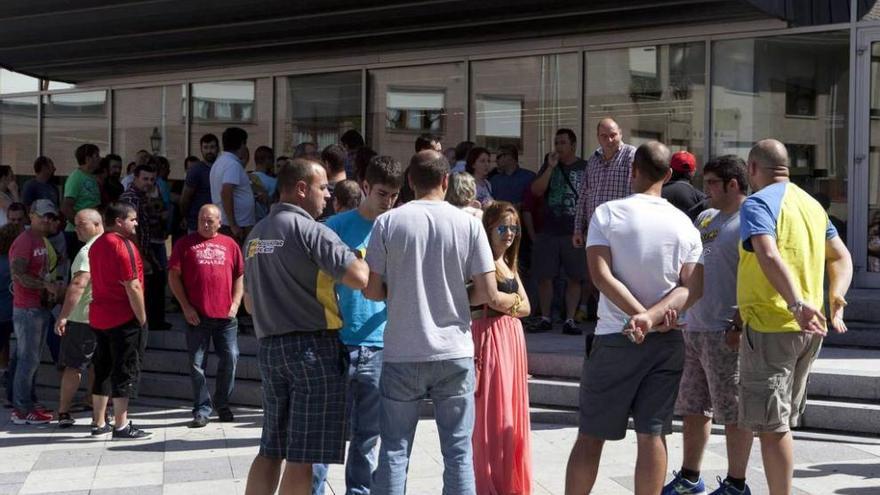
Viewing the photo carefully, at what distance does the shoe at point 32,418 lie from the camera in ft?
32.0

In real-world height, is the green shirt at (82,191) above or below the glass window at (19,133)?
below

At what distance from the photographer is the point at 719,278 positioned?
6.36m

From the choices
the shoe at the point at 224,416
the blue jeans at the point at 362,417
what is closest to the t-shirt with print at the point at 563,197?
the shoe at the point at 224,416

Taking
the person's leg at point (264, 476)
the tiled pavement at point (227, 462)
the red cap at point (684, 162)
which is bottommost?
the tiled pavement at point (227, 462)

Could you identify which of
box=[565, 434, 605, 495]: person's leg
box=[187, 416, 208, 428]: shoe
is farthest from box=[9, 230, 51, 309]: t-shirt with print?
box=[565, 434, 605, 495]: person's leg

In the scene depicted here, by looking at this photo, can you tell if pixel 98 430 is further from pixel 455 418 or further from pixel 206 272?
pixel 455 418

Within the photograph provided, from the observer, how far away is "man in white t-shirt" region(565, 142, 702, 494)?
536cm

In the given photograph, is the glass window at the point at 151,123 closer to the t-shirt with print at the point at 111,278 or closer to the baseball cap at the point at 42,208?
the baseball cap at the point at 42,208

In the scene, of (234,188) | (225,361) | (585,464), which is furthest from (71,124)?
(585,464)

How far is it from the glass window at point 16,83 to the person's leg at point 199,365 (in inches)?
422

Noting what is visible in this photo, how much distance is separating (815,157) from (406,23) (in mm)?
4537

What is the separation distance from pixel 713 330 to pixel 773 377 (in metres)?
0.72

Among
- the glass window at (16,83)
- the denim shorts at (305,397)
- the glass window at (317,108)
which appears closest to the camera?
the denim shorts at (305,397)

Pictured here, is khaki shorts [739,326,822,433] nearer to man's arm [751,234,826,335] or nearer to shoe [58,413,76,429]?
man's arm [751,234,826,335]
